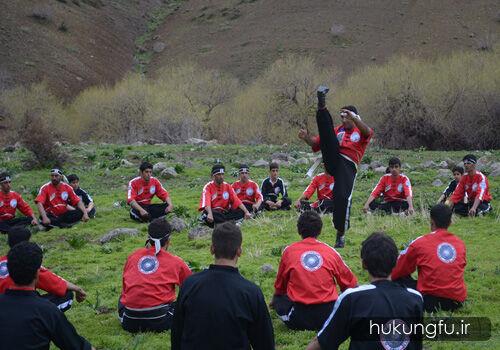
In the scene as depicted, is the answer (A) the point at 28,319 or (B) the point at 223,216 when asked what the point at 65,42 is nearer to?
(B) the point at 223,216

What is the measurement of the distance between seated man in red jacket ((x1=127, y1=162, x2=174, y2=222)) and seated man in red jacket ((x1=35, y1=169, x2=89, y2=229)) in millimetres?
1272

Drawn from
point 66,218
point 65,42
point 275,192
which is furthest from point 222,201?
point 65,42

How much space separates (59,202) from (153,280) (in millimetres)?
9170

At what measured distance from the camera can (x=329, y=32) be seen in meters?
77.3

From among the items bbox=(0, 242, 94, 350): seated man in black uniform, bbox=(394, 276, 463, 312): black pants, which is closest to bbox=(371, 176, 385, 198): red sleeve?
bbox=(394, 276, 463, 312): black pants

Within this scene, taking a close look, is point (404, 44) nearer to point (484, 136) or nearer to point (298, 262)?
point (484, 136)

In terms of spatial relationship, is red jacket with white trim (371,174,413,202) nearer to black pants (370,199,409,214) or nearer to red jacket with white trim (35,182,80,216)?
black pants (370,199,409,214)

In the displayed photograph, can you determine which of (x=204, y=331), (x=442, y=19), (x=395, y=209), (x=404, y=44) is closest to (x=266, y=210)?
(x=395, y=209)

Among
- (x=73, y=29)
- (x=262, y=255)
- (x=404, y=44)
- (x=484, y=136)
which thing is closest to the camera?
(x=262, y=255)

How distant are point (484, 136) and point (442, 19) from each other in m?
38.8

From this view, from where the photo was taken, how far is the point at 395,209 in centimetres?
1587

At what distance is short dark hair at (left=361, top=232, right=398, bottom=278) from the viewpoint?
482 cm

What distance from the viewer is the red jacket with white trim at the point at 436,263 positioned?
752cm

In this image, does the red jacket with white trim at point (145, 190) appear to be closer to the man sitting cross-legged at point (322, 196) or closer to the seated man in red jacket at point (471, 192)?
the man sitting cross-legged at point (322, 196)
